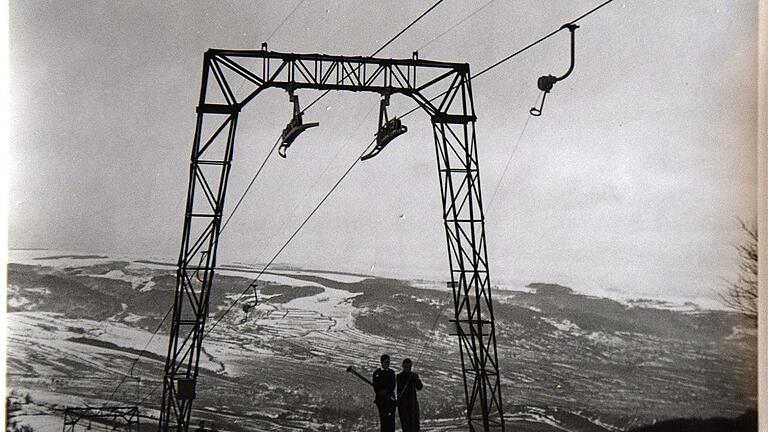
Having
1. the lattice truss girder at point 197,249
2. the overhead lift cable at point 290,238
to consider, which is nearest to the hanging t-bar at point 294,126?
the lattice truss girder at point 197,249

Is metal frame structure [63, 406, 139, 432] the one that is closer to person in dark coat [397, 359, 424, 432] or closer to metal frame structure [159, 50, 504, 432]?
metal frame structure [159, 50, 504, 432]

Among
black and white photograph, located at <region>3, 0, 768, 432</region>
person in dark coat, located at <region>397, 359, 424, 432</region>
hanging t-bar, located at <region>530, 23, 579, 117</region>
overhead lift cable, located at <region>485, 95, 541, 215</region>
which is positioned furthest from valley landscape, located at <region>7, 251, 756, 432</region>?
Answer: hanging t-bar, located at <region>530, 23, 579, 117</region>

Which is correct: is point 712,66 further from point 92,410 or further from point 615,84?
point 92,410

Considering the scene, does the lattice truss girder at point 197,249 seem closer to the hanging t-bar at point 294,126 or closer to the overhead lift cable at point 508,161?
the hanging t-bar at point 294,126

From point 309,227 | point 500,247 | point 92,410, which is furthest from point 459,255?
point 92,410

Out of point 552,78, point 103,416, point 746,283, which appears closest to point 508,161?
point 552,78

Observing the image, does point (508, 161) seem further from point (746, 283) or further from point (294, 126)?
point (746, 283)
